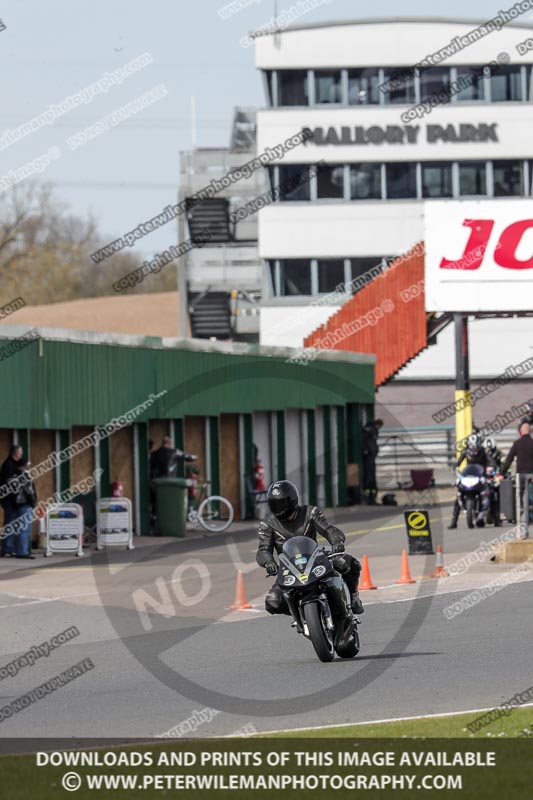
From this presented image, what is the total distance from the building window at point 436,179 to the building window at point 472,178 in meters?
0.46

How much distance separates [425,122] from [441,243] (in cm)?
2323

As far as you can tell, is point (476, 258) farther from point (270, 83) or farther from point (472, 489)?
point (270, 83)

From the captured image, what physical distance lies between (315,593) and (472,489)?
1552 centimetres

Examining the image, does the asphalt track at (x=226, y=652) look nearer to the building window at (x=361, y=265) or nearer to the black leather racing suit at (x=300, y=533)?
the black leather racing suit at (x=300, y=533)

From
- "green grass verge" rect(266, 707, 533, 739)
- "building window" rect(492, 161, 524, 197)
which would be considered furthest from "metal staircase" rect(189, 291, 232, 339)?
"green grass verge" rect(266, 707, 533, 739)

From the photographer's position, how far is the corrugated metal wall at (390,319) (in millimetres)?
41062

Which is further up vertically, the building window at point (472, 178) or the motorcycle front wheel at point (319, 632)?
the building window at point (472, 178)

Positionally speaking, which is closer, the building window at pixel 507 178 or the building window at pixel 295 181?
the building window at pixel 295 181

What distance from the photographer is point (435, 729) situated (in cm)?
992

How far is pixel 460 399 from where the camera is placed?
37.6m

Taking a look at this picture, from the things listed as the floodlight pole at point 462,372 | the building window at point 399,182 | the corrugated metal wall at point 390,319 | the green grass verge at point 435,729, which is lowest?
the green grass verge at point 435,729

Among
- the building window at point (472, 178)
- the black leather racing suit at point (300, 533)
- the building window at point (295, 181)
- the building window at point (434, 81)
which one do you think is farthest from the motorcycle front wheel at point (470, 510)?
the building window at point (434, 81)

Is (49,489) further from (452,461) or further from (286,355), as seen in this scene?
(452,461)

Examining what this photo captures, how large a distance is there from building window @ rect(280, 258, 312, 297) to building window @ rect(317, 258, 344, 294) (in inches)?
16.8
